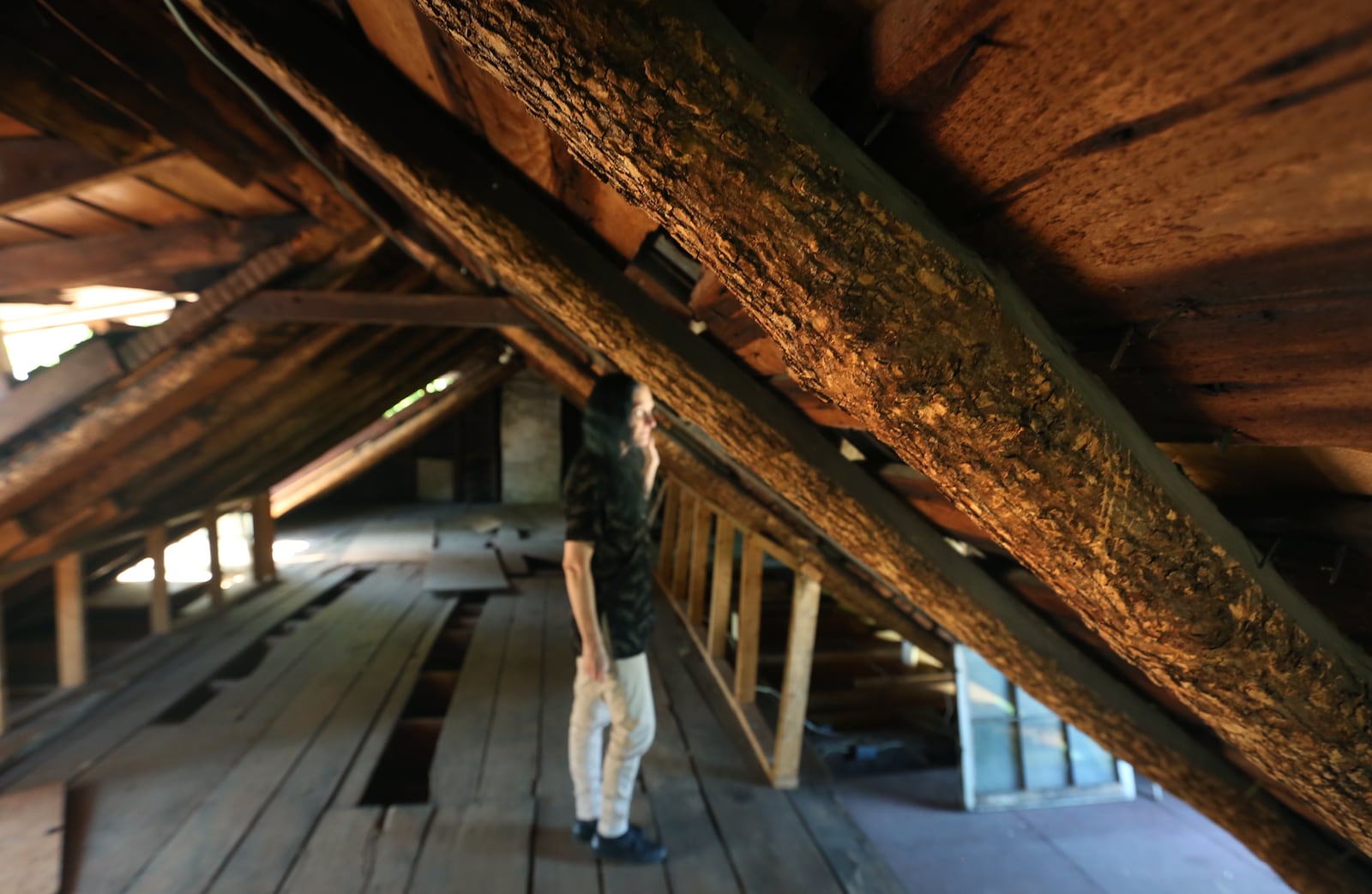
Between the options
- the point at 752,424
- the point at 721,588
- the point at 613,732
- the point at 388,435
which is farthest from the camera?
the point at 388,435

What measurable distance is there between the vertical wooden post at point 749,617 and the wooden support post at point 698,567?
1166 mm

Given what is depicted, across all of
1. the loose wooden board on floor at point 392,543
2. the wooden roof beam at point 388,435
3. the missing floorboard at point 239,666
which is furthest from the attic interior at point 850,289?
the wooden roof beam at point 388,435

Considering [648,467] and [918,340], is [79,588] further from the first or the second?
[918,340]

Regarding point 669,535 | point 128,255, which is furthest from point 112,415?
point 669,535

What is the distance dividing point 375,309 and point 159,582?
2895 millimetres

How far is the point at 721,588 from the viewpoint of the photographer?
4.23 meters

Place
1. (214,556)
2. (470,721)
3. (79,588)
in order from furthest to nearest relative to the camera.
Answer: (214,556) < (79,588) < (470,721)

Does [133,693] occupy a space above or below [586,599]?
below

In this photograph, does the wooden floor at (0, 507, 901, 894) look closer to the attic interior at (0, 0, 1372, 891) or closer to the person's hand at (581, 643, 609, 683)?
the attic interior at (0, 0, 1372, 891)

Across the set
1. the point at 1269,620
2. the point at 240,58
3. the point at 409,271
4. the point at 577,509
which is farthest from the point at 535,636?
the point at 1269,620

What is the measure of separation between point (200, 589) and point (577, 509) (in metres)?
5.31

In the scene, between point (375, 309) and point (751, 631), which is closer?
point (375, 309)

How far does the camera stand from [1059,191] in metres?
0.60

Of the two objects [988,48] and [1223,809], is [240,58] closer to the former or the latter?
[988,48]
